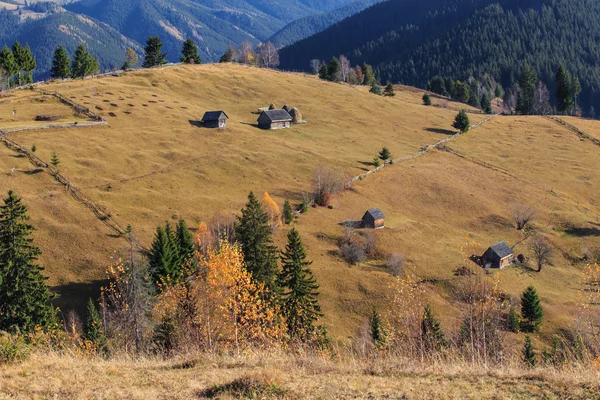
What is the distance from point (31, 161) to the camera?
81500 mm

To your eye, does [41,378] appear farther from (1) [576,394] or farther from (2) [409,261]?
(2) [409,261]

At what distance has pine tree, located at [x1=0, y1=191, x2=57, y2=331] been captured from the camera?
37.6m

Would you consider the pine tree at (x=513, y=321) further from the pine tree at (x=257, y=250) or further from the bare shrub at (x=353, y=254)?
the pine tree at (x=257, y=250)

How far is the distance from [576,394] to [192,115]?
116 m

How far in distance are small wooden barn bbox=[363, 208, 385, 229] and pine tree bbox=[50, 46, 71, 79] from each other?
4176 inches

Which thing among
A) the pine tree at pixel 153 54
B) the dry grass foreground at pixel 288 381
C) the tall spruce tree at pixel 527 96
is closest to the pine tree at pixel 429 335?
the dry grass foreground at pixel 288 381

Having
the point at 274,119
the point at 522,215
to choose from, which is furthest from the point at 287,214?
the point at 274,119

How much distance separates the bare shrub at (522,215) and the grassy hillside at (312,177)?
153 cm

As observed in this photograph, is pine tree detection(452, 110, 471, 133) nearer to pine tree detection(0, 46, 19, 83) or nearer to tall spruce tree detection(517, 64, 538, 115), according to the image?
tall spruce tree detection(517, 64, 538, 115)

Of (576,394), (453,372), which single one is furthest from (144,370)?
(576,394)

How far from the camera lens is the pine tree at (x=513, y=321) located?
55391 mm

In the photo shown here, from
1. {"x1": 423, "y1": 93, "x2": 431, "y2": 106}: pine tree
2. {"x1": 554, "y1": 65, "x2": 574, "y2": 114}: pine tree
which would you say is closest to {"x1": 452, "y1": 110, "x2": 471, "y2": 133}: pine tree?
{"x1": 423, "y1": 93, "x2": 431, "y2": 106}: pine tree

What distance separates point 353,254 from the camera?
68938 millimetres

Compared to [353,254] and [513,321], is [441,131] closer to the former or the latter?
[353,254]
